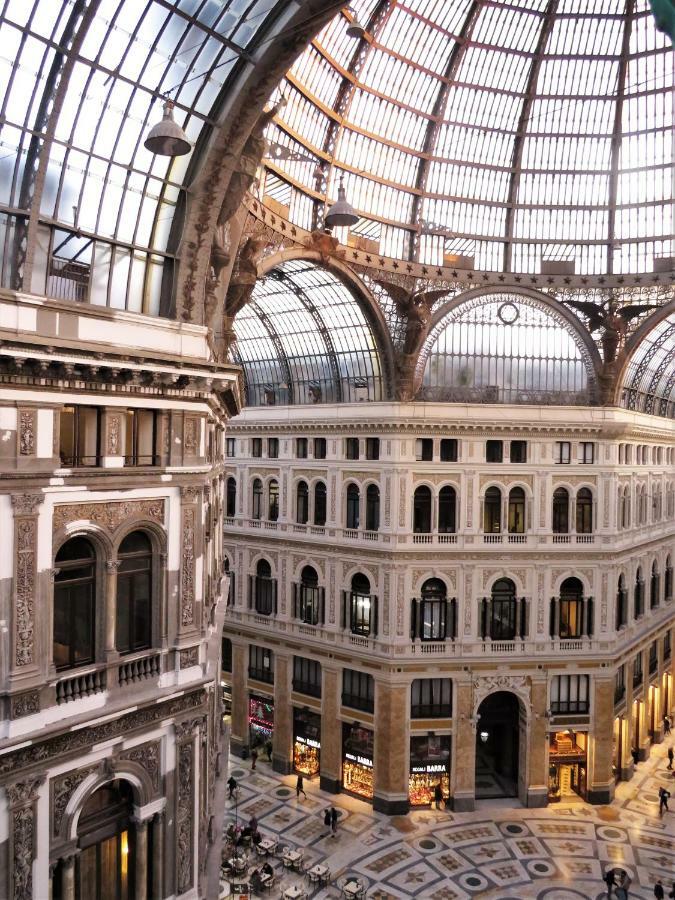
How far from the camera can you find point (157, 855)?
57.1ft

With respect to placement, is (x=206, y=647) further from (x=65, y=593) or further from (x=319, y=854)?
(x=319, y=854)

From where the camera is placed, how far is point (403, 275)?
38.7 m

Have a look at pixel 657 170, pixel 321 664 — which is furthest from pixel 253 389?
pixel 657 170

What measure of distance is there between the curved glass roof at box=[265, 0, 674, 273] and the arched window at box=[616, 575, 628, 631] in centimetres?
1789

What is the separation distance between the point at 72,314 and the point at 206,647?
9110 mm

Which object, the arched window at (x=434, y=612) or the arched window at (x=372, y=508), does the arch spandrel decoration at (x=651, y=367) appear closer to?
the arched window at (x=372, y=508)

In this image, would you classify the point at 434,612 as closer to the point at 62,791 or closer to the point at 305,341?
the point at 305,341

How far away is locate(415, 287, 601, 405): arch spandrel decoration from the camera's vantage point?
40.5 metres

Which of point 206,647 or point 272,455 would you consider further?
point 272,455

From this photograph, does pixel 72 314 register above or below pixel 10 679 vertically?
above

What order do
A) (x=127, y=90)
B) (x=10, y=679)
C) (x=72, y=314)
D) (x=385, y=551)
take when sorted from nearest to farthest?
(x=10, y=679) < (x=72, y=314) < (x=127, y=90) < (x=385, y=551)

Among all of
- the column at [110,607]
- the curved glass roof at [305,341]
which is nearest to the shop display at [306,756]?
the curved glass roof at [305,341]

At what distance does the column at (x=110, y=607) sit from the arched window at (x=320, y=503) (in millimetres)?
25746

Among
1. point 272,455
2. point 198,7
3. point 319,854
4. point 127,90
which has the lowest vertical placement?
point 319,854
